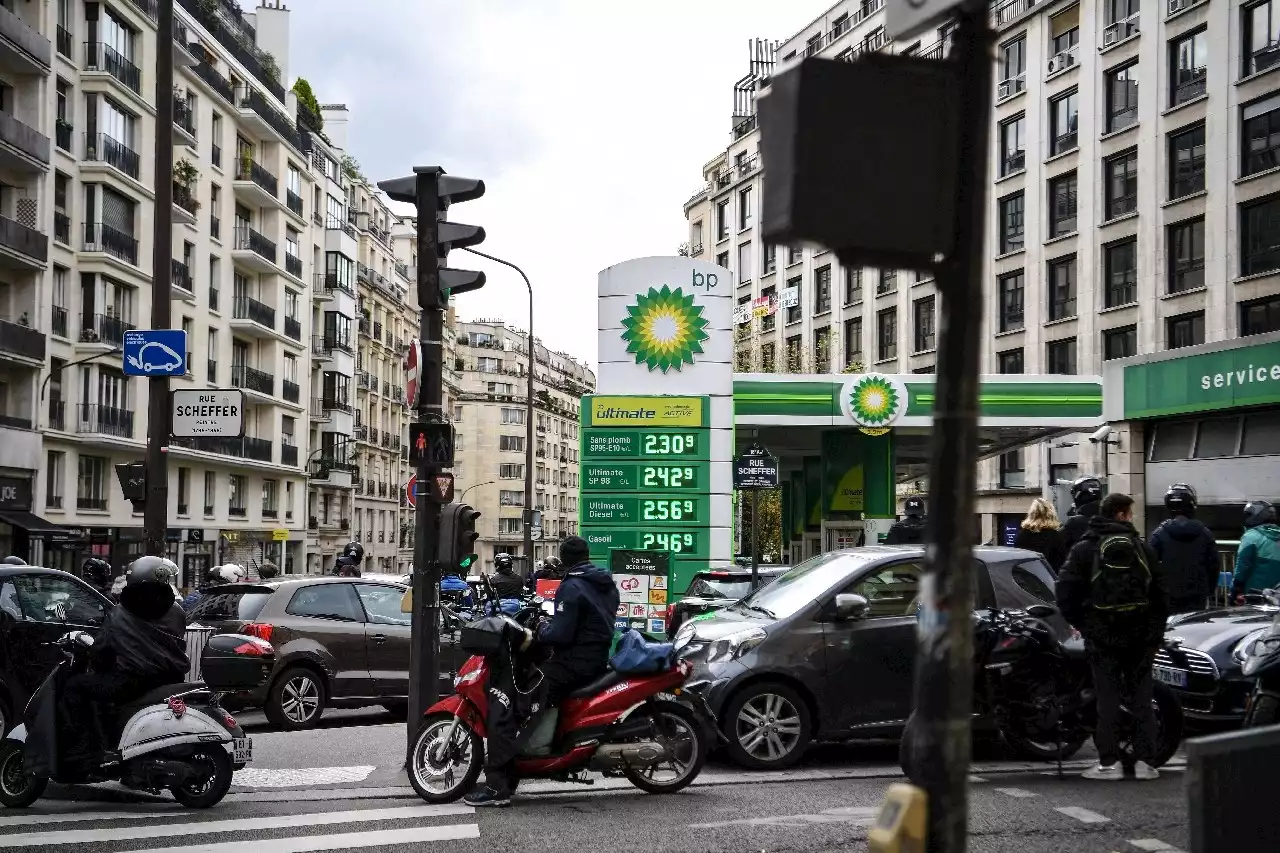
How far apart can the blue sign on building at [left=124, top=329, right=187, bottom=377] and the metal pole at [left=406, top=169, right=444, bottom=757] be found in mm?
4368

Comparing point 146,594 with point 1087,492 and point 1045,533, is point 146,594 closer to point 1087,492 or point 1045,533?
point 1087,492

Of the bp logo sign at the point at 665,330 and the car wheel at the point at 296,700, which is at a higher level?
the bp logo sign at the point at 665,330

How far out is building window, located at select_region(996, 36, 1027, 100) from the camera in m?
55.0

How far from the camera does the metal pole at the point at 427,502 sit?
35.5 ft

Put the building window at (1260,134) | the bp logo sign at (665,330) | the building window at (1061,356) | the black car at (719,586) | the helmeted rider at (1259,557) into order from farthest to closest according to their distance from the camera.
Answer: the building window at (1061,356) < the building window at (1260,134) < the bp logo sign at (665,330) < the black car at (719,586) < the helmeted rider at (1259,557)

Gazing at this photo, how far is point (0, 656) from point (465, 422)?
398ft

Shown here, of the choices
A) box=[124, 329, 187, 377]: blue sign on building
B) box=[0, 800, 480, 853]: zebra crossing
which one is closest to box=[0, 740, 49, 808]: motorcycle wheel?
box=[0, 800, 480, 853]: zebra crossing

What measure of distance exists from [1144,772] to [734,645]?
2.93 m

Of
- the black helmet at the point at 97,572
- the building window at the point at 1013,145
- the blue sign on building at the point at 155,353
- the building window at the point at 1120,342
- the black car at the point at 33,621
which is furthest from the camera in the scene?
the building window at the point at 1013,145

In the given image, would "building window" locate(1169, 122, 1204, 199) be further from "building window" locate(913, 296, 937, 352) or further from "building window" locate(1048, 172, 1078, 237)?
"building window" locate(913, 296, 937, 352)

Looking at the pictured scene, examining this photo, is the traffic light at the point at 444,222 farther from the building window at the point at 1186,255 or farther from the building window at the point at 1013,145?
the building window at the point at 1013,145

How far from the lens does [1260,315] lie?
41781 mm

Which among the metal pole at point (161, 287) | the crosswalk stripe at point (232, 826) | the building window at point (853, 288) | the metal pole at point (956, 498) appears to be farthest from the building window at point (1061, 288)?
the metal pole at point (956, 498)

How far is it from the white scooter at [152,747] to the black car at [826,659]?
135 inches
